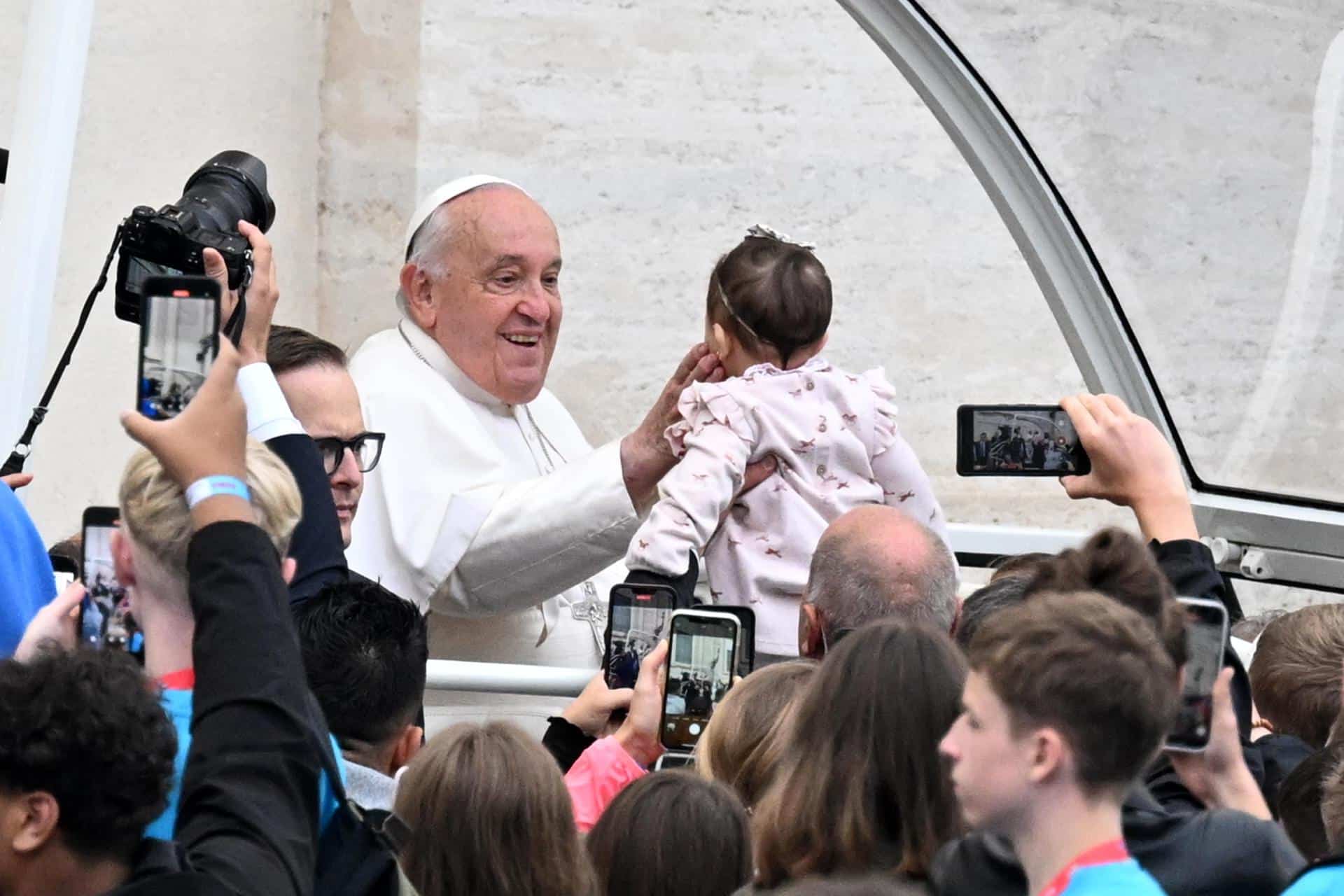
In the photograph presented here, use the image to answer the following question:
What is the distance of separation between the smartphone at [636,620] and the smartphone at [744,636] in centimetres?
19

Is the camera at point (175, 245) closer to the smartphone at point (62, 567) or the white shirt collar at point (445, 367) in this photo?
the smartphone at point (62, 567)

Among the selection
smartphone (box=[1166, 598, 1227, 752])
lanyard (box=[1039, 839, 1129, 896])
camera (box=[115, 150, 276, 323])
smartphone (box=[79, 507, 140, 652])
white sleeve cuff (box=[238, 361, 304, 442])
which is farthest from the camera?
camera (box=[115, 150, 276, 323])

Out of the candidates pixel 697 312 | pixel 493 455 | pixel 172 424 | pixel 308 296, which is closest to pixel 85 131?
pixel 308 296

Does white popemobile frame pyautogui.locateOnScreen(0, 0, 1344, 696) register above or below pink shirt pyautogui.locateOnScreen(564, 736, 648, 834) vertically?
above

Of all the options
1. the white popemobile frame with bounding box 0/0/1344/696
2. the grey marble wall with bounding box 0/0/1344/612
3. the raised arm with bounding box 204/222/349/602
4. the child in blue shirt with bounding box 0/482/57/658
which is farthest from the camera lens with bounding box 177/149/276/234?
the grey marble wall with bounding box 0/0/1344/612

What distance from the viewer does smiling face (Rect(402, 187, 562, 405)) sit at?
13.8 ft

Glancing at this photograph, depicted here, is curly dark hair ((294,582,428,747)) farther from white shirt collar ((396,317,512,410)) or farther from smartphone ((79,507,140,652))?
white shirt collar ((396,317,512,410))

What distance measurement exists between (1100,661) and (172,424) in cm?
77

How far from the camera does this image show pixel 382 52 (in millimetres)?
8359

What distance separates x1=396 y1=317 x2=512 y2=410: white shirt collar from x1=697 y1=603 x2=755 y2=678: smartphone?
62.7 inches

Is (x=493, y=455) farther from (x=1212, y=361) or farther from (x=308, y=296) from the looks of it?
(x=308, y=296)

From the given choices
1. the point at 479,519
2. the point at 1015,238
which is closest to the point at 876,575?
the point at 479,519

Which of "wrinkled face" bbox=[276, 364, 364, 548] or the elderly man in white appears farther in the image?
the elderly man in white

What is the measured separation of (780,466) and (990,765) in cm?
192
